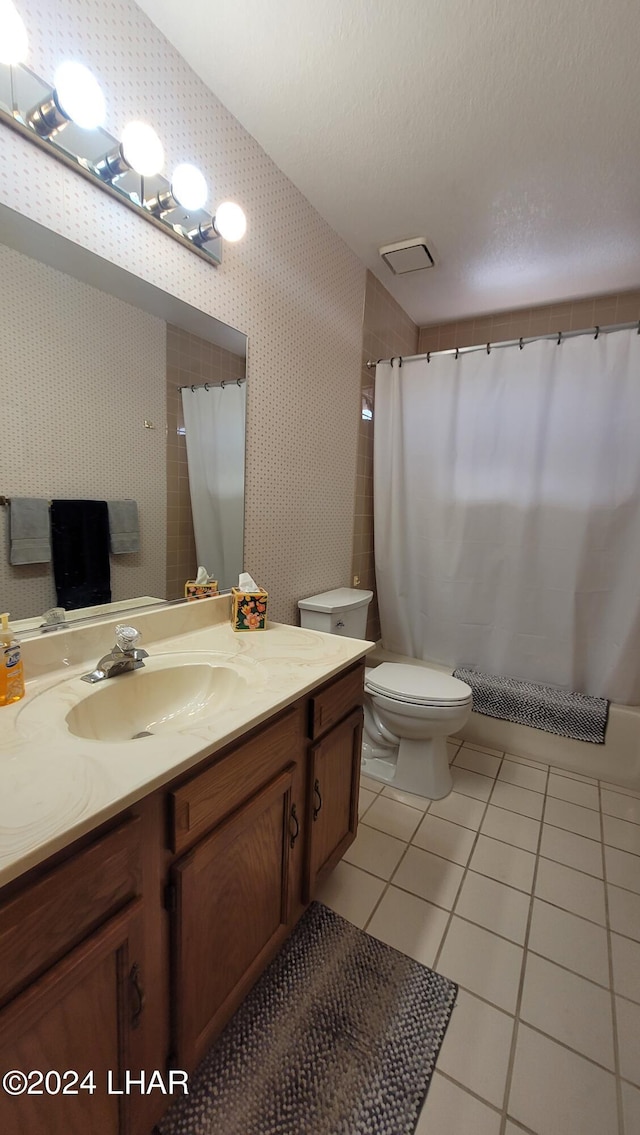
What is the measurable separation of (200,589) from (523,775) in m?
1.72

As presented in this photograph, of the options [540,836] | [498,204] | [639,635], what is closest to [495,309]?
[498,204]

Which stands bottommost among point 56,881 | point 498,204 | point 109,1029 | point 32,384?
point 109,1029

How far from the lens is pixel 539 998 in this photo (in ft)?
3.69

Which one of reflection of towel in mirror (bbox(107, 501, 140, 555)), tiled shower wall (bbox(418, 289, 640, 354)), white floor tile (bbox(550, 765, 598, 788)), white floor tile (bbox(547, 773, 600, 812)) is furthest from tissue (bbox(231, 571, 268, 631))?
tiled shower wall (bbox(418, 289, 640, 354))

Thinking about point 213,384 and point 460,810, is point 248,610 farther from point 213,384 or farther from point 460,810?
point 460,810

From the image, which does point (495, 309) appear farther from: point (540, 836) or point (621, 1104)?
point (621, 1104)

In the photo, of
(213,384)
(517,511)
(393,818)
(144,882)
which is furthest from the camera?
(517,511)

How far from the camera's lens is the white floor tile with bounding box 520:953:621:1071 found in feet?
3.39

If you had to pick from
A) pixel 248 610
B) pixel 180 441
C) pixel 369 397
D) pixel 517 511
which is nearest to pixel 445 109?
pixel 369 397

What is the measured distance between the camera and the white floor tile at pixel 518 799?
1825 millimetres

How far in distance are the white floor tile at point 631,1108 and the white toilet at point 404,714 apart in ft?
3.11

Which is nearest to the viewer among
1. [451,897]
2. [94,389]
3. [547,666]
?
[94,389]

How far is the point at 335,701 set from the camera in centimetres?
121

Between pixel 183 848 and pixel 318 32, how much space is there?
6.39ft
